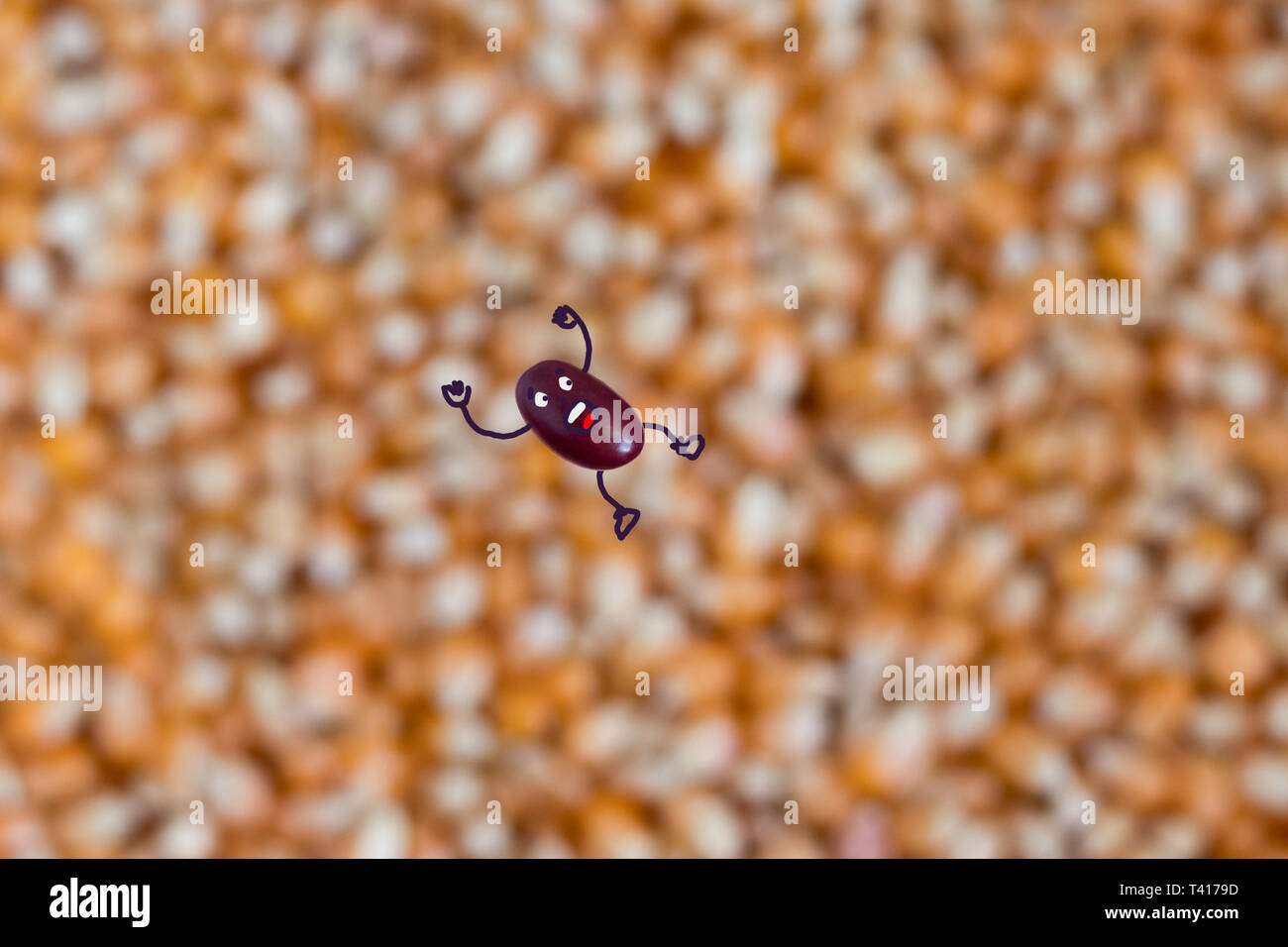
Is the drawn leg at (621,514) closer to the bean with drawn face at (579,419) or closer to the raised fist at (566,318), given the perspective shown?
the bean with drawn face at (579,419)

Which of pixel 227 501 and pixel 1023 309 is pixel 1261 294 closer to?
pixel 1023 309

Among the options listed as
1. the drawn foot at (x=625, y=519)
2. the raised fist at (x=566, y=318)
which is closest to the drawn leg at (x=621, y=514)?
the drawn foot at (x=625, y=519)

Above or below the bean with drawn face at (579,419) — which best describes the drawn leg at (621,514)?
below

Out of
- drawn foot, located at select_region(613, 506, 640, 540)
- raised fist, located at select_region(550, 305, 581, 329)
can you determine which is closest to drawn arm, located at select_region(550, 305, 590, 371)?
raised fist, located at select_region(550, 305, 581, 329)

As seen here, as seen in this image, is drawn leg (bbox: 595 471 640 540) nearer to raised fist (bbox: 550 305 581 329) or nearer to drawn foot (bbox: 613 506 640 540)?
drawn foot (bbox: 613 506 640 540)

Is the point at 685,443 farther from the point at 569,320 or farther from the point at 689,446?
the point at 569,320
